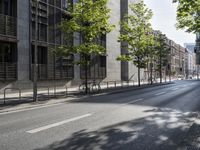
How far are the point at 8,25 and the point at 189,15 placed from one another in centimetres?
1443

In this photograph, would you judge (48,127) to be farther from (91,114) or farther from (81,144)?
(91,114)

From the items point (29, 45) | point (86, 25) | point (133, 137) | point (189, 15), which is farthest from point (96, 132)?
point (29, 45)

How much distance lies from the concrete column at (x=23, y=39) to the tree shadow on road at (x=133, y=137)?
1610 centimetres

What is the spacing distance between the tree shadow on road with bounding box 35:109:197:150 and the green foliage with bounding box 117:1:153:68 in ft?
91.3

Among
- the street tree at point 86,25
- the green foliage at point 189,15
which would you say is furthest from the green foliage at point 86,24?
the green foliage at point 189,15

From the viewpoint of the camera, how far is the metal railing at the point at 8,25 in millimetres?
22312

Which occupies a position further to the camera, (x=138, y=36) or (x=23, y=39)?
(x=138, y=36)

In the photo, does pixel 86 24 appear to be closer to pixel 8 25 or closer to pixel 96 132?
pixel 8 25

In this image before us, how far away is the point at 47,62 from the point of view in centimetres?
2756

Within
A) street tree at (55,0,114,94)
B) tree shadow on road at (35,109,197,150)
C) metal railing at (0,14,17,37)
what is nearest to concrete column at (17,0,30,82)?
metal railing at (0,14,17,37)

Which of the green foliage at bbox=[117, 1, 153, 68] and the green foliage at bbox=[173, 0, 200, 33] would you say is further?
the green foliage at bbox=[117, 1, 153, 68]

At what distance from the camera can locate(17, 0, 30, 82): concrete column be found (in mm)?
23859

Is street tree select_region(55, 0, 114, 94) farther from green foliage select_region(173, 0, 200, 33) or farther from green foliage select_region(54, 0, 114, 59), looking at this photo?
green foliage select_region(173, 0, 200, 33)

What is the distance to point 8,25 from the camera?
22.9 meters
